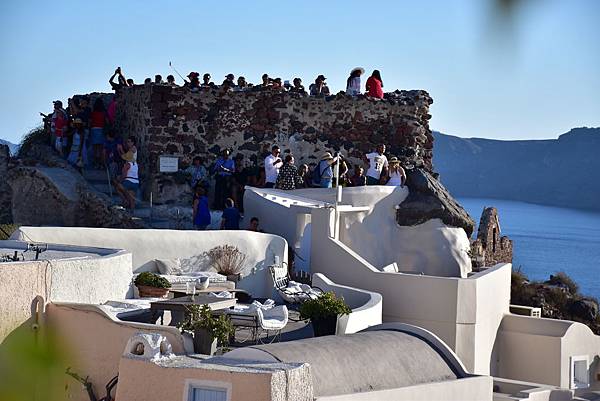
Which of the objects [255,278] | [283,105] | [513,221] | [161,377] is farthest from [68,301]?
[513,221]

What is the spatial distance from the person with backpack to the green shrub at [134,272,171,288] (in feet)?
25.7

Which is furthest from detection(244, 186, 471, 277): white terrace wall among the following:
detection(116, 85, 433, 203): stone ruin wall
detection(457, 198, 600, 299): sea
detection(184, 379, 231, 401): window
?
detection(457, 198, 600, 299): sea

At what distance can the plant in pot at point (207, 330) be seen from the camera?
557 inches

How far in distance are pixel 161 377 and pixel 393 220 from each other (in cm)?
1288

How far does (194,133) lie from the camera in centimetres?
2622

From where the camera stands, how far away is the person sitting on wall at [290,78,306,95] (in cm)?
2697

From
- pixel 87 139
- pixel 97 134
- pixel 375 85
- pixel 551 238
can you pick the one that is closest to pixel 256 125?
pixel 375 85

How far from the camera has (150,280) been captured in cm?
1775

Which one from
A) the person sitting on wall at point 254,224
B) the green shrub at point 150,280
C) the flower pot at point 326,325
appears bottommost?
the flower pot at point 326,325

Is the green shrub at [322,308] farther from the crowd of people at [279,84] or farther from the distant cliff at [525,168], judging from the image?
the distant cliff at [525,168]

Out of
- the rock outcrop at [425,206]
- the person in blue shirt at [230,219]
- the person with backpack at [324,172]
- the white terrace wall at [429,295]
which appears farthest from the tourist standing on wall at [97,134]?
the rock outcrop at [425,206]

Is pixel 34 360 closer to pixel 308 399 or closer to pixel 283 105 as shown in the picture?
pixel 308 399

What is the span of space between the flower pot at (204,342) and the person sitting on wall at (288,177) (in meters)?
10.7

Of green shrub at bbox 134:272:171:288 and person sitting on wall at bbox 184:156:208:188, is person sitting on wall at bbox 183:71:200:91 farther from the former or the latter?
green shrub at bbox 134:272:171:288
